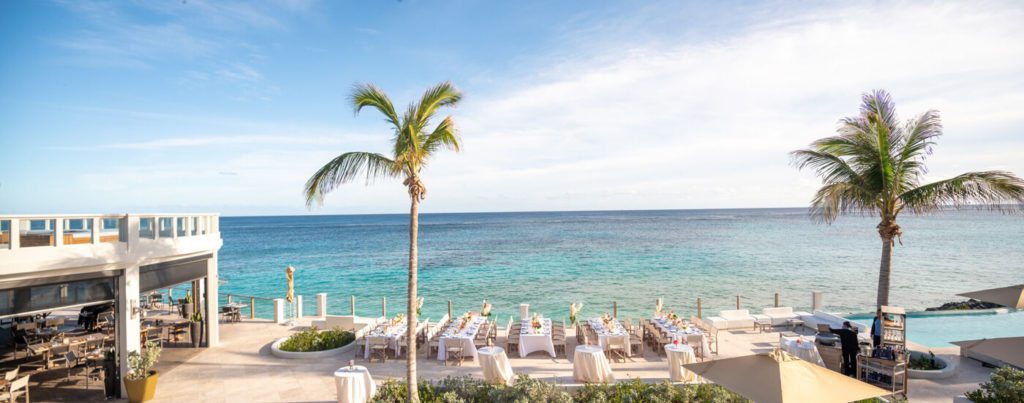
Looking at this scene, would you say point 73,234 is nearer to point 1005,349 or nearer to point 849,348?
point 849,348

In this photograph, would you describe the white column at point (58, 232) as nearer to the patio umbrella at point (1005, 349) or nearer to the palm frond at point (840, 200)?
the patio umbrella at point (1005, 349)

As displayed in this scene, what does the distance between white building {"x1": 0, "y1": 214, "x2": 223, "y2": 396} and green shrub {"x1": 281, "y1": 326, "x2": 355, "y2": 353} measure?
343cm

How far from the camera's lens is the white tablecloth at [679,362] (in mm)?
11297

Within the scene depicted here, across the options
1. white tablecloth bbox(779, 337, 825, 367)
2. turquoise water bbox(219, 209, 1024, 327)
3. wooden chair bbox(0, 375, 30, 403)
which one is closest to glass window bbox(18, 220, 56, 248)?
wooden chair bbox(0, 375, 30, 403)

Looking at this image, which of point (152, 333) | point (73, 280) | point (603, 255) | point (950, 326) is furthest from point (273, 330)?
point (603, 255)

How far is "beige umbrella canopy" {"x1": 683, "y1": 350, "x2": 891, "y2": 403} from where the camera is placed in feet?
18.9

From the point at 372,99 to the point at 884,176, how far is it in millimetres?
12369

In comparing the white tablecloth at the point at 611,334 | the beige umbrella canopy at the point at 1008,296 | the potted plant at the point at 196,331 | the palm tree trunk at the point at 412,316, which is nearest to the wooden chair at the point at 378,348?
the palm tree trunk at the point at 412,316

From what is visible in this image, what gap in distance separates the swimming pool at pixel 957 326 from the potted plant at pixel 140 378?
2086cm

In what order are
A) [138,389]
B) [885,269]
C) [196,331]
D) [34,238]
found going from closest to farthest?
[34,238] → [138,389] → [885,269] → [196,331]

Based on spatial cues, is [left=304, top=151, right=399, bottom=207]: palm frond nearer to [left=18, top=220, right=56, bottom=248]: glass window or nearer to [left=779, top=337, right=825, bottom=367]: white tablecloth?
[left=18, top=220, right=56, bottom=248]: glass window

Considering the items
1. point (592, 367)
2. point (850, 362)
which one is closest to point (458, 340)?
point (592, 367)

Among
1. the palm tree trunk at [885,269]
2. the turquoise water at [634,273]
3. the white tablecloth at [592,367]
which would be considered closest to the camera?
the white tablecloth at [592,367]

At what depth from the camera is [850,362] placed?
12.0 metres
